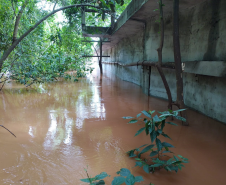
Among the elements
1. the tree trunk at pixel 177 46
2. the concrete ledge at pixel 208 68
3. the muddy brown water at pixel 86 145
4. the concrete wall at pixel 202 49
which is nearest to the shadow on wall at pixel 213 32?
the concrete wall at pixel 202 49

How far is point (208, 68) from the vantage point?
14.4ft

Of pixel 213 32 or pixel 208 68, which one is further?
pixel 213 32

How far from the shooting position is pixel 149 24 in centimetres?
798

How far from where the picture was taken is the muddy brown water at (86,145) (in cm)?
259

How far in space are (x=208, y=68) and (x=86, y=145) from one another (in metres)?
3.19

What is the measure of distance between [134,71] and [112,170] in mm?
9996

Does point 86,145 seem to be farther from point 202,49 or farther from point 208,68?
point 202,49

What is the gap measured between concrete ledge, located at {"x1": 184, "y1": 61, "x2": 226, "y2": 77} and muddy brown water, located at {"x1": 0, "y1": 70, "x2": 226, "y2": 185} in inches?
48.0

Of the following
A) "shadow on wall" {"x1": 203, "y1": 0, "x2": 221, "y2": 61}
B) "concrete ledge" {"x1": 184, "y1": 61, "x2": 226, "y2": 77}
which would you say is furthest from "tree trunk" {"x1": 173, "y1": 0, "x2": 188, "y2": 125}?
"shadow on wall" {"x1": 203, "y1": 0, "x2": 221, "y2": 61}

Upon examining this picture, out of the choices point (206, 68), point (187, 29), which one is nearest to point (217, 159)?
point (206, 68)

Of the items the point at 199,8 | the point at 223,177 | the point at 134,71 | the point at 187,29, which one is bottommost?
the point at 223,177

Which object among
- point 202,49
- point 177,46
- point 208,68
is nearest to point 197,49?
point 202,49

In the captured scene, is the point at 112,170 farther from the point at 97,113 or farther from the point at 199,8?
the point at 199,8

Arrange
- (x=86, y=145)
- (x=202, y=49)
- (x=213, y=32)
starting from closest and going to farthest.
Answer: (x=86, y=145) → (x=213, y=32) → (x=202, y=49)
